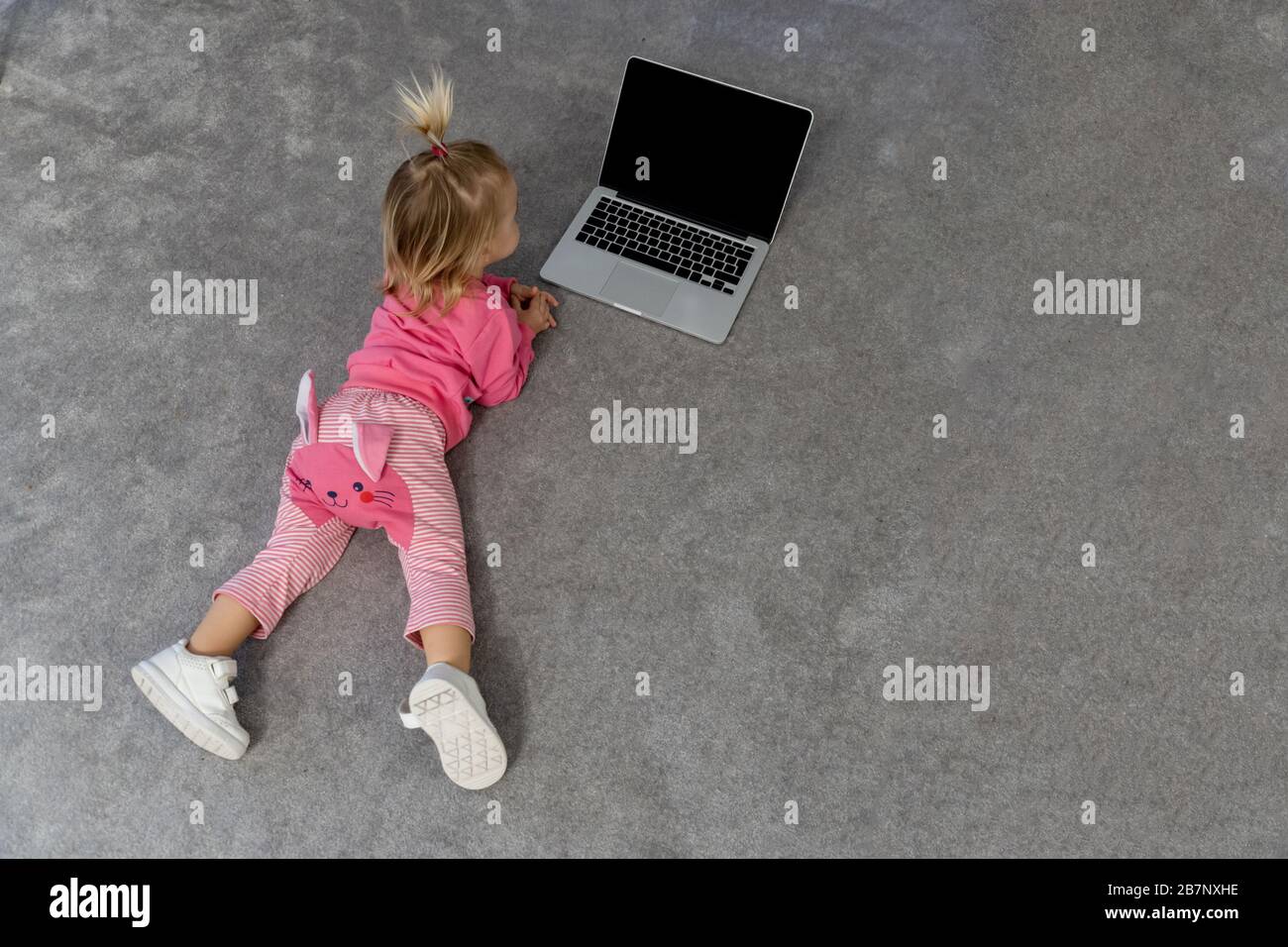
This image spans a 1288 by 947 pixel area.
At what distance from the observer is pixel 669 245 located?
5.64 feet

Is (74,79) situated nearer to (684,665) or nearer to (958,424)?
(684,665)

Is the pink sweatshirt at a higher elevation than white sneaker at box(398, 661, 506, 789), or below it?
higher

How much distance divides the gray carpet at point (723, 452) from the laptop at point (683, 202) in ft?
0.14

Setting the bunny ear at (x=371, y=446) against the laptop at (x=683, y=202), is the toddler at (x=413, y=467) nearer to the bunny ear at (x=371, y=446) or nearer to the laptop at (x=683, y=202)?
the bunny ear at (x=371, y=446)

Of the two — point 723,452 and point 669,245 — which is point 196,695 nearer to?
point 723,452

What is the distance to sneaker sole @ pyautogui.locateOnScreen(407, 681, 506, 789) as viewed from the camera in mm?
1333

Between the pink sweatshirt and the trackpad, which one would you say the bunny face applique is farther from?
the trackpad

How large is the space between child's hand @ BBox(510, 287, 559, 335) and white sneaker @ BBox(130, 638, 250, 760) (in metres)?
0.63

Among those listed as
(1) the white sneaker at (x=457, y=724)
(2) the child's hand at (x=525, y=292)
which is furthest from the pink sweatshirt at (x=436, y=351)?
(1) the white sneaker at (x=457, y=724)

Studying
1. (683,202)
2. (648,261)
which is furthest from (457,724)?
(683,202)

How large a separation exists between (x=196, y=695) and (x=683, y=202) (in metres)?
1.00

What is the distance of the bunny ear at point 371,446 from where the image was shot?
53.9 inches

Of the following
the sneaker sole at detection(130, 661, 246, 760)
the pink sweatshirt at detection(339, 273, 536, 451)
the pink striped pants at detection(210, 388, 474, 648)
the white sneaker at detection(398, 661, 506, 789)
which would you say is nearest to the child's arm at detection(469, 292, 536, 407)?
the pink sweatshirt at detection(339, 273, 536, 451)
